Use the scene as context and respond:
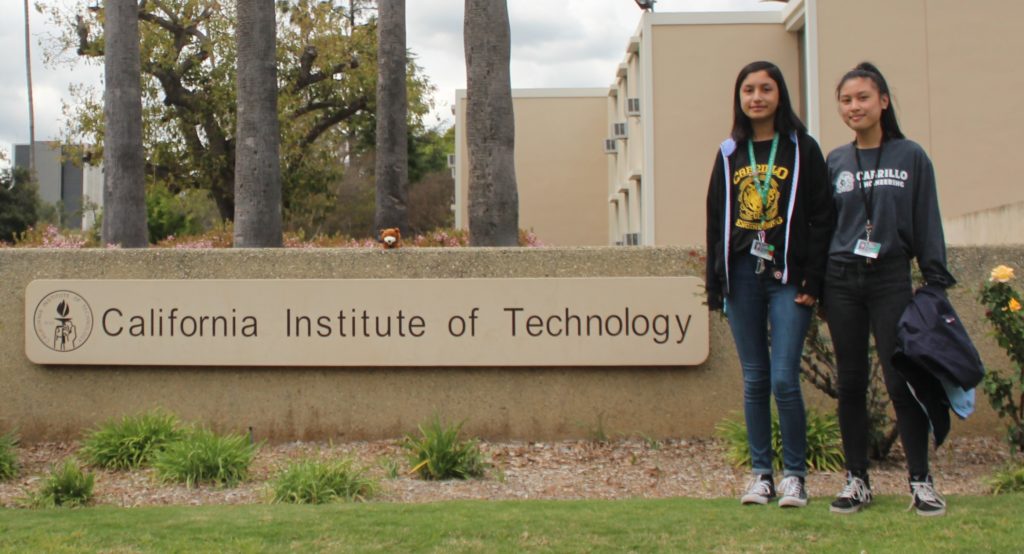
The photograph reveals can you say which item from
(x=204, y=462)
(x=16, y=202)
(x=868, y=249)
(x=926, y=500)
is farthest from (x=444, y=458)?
(x=16, y=202)

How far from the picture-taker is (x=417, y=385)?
7992mm

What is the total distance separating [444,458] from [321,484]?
34.8 inches

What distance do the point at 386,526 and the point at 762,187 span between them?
7.45 feet

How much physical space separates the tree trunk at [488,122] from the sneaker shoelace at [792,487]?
17.5 feet

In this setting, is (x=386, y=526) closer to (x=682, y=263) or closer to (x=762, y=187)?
(x=762, y=187)

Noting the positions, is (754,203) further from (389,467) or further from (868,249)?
(389,467)

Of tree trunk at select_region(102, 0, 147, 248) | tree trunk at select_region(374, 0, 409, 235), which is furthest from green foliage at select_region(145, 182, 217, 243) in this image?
tree trunk at select_region(374, 0, 409, 235)

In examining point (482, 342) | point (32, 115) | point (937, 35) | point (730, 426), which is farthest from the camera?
point (32, 115)

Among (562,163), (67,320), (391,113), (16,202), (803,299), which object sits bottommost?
(67,320)

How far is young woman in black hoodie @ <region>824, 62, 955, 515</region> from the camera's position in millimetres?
4801

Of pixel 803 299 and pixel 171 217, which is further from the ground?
pixel 171 217

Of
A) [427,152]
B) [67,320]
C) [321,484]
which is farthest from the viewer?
[427,152]

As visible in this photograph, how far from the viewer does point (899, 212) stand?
4.80m

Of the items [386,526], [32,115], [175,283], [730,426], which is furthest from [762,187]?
[32,115]
